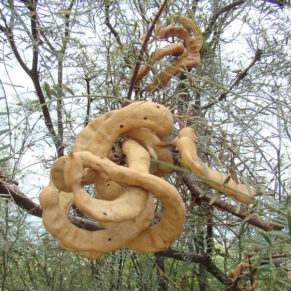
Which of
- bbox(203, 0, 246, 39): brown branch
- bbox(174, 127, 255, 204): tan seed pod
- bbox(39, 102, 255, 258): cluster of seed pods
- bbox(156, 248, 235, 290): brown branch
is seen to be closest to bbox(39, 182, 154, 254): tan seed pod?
bbox(39, 102, 255, 258): cluster of seed pods

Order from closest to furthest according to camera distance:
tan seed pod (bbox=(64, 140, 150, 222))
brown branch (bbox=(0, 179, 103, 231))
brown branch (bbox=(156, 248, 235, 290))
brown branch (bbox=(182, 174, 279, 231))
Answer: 1. tan seed pod (bbox=(64, 140, 150, 222))
2. brown branch (bbox=(182, 174, 279, 231))
3. brown branch (bbox=(0, 179, 103, 231))
4. brown branch (bbox=(156, 248, 235, 290))

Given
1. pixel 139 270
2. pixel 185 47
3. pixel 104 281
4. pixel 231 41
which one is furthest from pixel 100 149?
pixel 231 41

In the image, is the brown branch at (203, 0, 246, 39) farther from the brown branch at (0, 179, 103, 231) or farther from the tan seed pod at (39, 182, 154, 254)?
the tan seed pod at (39, 182, 154, 254)

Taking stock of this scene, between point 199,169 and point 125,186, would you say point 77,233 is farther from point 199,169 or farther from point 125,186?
point 199,169

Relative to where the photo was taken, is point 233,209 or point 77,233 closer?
point 77,233

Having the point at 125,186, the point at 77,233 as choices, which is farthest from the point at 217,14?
the point at 77,233

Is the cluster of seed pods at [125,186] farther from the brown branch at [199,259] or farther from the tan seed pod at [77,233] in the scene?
the brown branch at [199,259]

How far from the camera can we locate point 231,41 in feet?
4.95

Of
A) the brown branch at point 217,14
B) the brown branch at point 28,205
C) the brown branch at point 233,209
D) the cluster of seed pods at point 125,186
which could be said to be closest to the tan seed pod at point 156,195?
the cluster of seed pods at point 125,186

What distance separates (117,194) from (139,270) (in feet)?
2.70

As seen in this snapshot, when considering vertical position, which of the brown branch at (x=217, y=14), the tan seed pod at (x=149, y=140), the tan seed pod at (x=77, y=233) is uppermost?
the brown branch at (x=217, y=14)

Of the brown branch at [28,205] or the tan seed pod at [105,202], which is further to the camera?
the brown branch at [28,205]

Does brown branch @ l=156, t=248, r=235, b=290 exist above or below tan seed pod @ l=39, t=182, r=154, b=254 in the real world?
above

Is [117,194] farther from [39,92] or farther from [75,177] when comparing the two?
[39,92]
